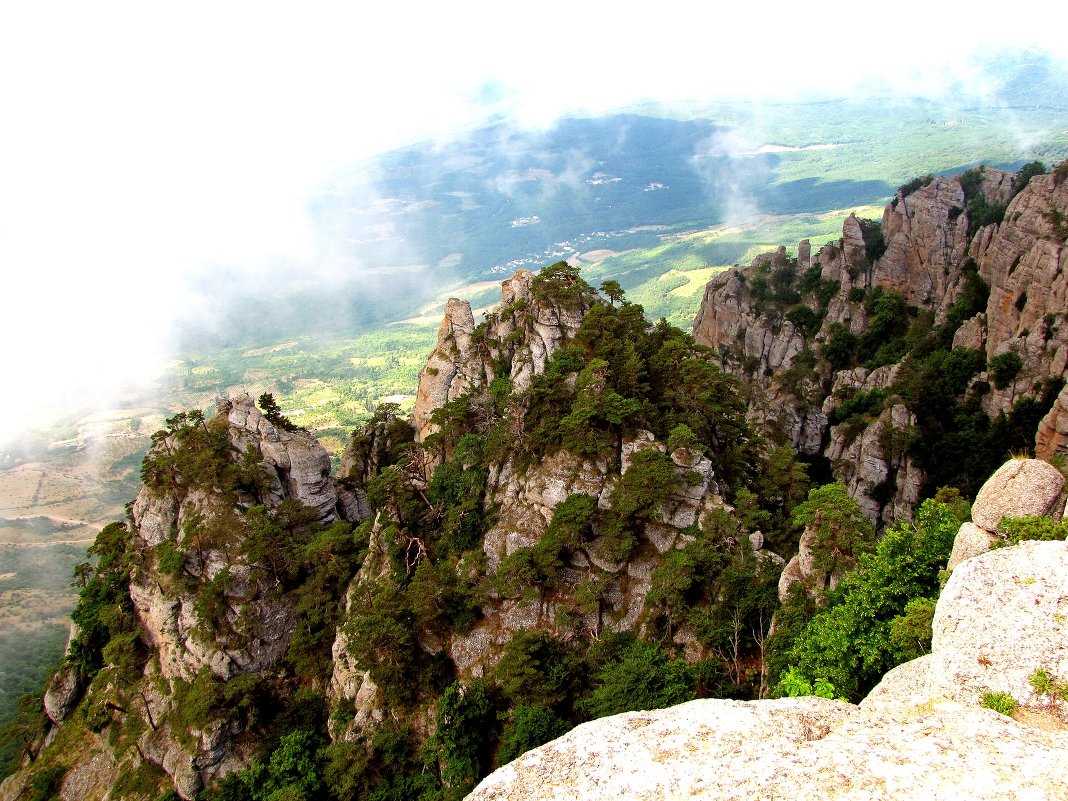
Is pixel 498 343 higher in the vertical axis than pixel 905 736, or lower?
higher

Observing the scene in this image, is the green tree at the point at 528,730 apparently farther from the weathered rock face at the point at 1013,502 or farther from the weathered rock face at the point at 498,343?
the weathered rock face at the point at 498,343

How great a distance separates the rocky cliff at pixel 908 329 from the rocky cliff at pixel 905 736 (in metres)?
36.4

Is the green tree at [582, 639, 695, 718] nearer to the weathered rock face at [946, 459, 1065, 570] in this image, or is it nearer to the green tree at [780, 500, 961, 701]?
the green tree at [780, 500, 961, 701]

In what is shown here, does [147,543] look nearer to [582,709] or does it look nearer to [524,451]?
[524,451]

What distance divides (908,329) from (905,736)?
64.1 meters

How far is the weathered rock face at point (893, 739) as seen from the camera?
8688mm

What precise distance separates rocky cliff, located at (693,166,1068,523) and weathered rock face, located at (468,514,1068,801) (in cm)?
3632

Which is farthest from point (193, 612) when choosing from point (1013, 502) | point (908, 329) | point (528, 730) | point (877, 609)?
point (908, 329)

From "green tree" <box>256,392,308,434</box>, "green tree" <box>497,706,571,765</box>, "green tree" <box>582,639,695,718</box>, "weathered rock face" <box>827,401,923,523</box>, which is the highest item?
"green tree" <box>256,392,308,434</box>

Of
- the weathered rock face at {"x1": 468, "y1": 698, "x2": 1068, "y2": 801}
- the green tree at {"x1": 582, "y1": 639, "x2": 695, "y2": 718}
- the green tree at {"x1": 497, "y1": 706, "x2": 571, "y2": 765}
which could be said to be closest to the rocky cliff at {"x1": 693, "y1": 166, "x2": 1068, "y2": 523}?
the green tree at {"x1": 582, "y1": 639, "x2": 695, "y2": 718}

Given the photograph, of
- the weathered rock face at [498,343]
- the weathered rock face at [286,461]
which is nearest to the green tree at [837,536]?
the weathered rock face at [498,343]

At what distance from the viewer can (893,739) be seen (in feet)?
31.0

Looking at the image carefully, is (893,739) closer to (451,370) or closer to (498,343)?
(498,343)

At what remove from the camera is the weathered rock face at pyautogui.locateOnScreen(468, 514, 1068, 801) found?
869cm
